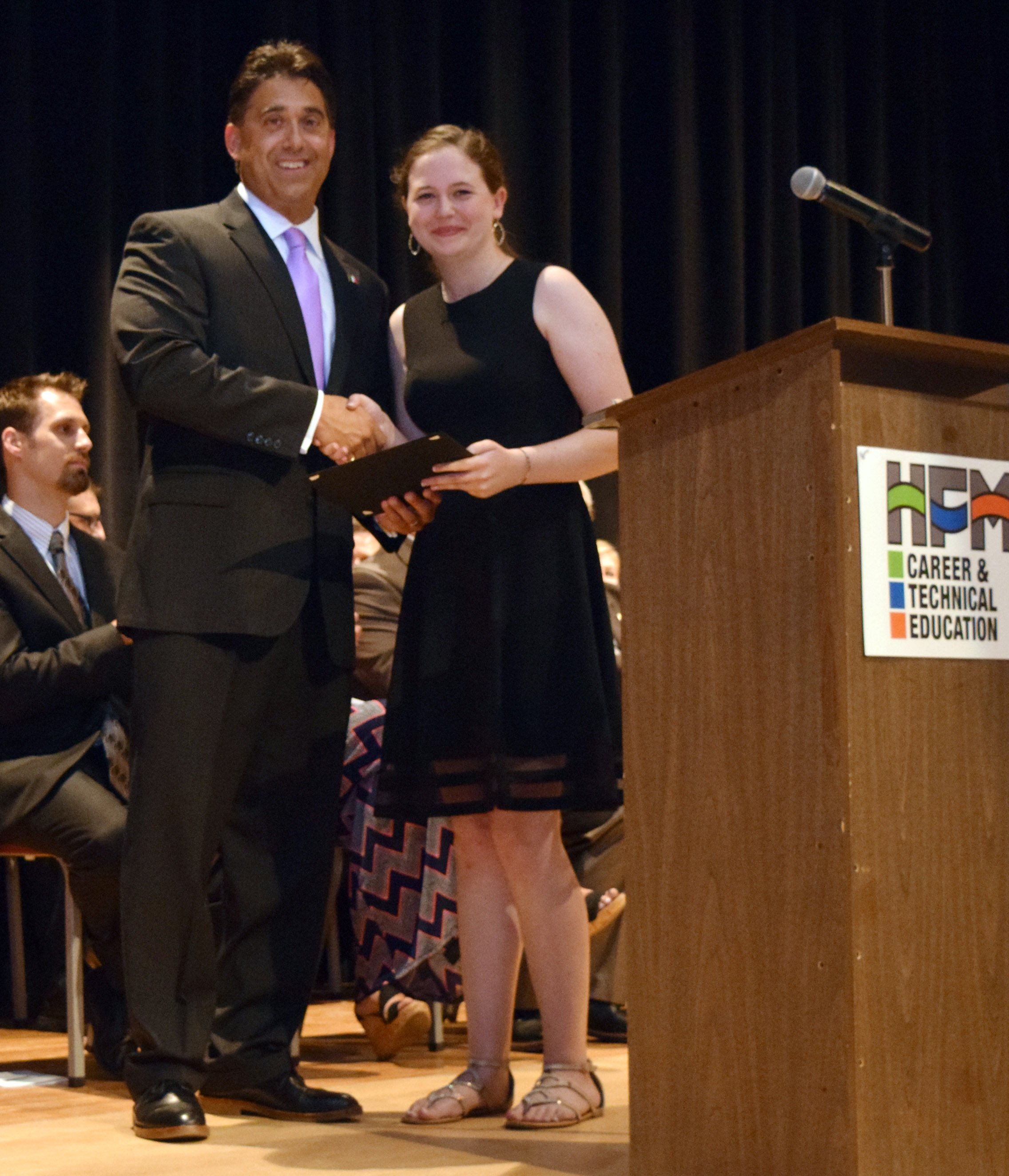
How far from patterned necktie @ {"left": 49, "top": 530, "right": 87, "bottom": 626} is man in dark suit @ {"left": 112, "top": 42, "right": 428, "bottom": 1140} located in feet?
3.18

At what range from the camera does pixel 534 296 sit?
2361 mm

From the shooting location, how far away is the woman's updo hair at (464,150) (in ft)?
7.82

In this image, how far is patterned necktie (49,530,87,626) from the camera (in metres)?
3.30

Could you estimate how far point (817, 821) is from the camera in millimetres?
1488

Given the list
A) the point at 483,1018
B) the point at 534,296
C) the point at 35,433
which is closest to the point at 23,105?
the point at 35,433

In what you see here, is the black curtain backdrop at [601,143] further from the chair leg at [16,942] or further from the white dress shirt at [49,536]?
the chair leg at [16,942]

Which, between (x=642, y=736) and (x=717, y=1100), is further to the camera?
(x=642, y=736)

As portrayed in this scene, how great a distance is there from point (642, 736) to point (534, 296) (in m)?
0.89

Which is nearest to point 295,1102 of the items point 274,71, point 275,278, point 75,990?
point 75,990

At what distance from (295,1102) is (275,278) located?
1312 millimetres

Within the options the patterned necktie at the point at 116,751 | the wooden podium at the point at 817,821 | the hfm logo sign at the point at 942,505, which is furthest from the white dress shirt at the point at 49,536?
the hfm logo sign at the point at 942,505

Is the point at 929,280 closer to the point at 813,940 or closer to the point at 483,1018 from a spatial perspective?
the point at 483,1018

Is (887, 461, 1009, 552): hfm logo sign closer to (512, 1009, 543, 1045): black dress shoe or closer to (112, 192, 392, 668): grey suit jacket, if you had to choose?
(112, 192, 392, 668): grey suit jacket

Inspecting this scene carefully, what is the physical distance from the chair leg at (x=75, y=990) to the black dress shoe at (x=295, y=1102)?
1.88 feet
